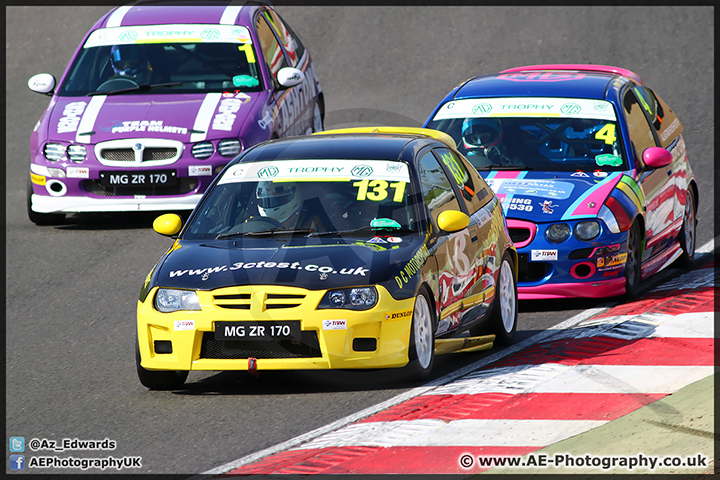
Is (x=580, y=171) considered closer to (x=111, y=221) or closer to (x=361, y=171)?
(x=361, y=171)

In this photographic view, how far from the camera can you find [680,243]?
11742 millimetres

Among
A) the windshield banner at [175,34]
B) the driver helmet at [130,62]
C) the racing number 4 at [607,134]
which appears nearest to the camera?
the racing number 4 at [607,134]

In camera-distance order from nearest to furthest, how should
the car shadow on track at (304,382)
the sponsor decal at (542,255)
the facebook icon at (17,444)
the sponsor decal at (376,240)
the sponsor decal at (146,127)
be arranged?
the facebook icon at (17,444)
the car shadow on track at (304,382)
the sponsor decal at (376,240)
the sponsor decal at (542,255)
the sponsor decal at (146,127)

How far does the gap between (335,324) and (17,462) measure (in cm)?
192

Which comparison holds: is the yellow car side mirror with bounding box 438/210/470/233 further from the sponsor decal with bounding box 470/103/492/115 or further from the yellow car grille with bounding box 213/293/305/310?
the sponsor decal with bounding box 470/103/492/115

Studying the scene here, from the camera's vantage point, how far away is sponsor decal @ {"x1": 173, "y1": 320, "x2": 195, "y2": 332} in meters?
7.41

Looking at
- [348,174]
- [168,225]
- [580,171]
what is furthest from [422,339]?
[580,171]

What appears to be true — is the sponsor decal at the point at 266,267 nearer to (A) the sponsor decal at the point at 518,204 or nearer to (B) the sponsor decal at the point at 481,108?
(A) the sponsor decal at the point at 518,204

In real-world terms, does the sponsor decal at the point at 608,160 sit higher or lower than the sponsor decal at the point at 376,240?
lower

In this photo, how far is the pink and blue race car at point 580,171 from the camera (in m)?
10.0

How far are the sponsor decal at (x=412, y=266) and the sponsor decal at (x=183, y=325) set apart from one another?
1225 mm

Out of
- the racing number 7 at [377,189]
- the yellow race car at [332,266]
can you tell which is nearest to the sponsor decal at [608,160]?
the yellow race car at [332,266]

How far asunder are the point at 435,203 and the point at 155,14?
7166mm

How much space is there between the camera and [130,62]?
13992mm
